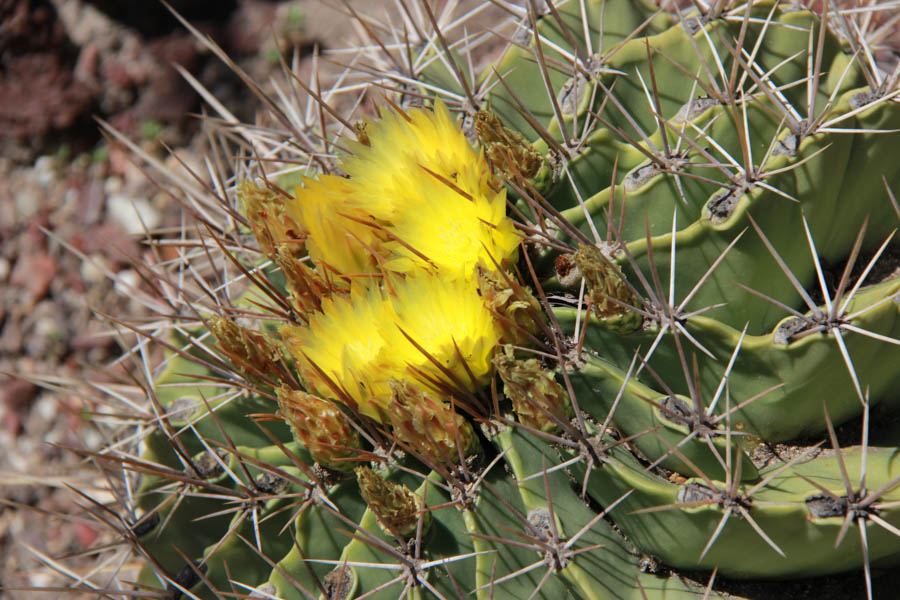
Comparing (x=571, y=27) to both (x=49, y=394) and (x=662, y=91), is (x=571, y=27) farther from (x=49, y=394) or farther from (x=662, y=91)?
(x=49, y=394)

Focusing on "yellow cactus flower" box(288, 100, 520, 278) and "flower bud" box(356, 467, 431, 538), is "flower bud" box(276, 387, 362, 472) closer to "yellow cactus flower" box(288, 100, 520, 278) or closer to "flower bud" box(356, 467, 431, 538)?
"flower bud" box(356, 467, 431, 538)

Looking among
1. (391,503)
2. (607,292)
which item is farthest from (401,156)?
(391,503)

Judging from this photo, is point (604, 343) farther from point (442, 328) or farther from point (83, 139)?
point (83, 139)

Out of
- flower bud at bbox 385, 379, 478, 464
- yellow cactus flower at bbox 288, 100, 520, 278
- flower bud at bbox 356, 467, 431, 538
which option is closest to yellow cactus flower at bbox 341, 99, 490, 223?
yellow cactus flower at bbox 288, 100, 520, 278

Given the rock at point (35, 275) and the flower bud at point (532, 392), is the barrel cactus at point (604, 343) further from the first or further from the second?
the rock at point (35, 275)

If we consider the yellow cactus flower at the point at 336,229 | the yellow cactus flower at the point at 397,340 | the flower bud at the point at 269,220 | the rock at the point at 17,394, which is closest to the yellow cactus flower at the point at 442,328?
the yellow cactus flower at the point at 397,340

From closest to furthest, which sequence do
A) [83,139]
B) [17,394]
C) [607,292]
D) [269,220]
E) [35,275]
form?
[607,292], [269,220], [17,394], [35,275], [83,139]
